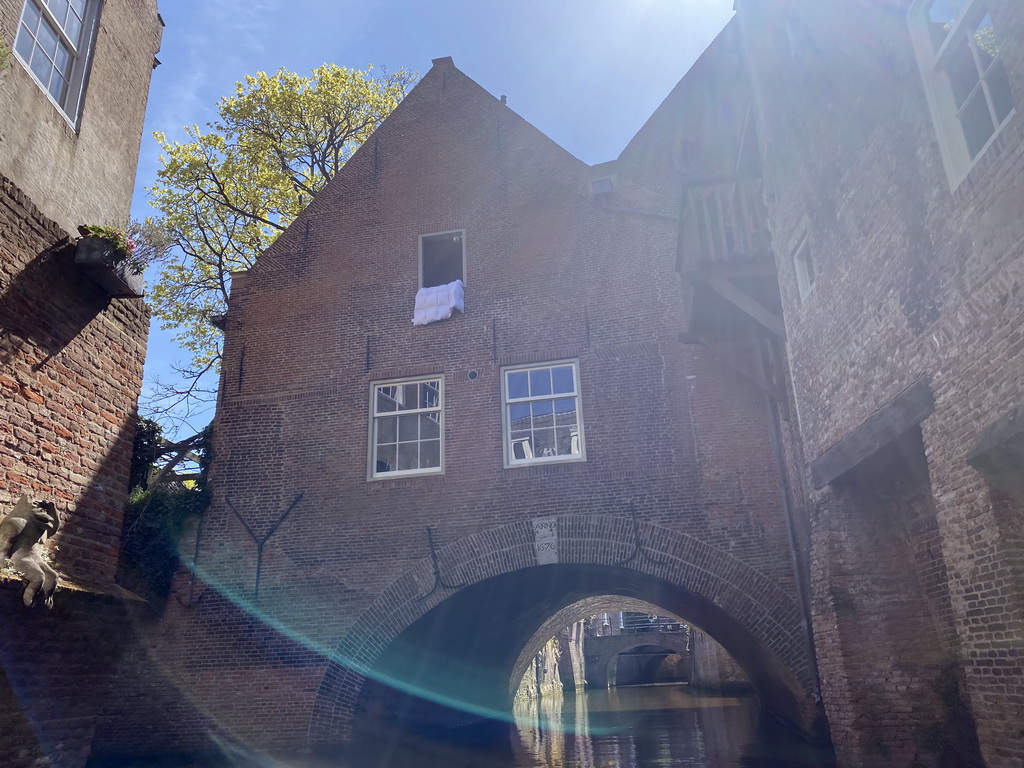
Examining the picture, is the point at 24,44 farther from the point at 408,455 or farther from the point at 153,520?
the point at 153,520

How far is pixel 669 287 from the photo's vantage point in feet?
37.1

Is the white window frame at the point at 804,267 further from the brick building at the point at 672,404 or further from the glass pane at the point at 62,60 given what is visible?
the glass pane at the point at 62,60

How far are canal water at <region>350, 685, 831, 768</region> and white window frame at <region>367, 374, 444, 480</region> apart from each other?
3768mm

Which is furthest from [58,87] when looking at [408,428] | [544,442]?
[544,442]

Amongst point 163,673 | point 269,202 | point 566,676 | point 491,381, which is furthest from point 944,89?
point 566,676

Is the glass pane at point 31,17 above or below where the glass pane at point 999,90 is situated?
above

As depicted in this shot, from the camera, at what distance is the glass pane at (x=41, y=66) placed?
6836 millimetres

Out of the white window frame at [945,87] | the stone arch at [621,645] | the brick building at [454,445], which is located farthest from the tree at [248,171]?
the stone arch at [621,645]

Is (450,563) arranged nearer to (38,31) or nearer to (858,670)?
(858,670)

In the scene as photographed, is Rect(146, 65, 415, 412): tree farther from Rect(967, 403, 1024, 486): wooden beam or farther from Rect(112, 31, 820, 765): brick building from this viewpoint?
Rect(967, 403, 1024, 486): wooden beam

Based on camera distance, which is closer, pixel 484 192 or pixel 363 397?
pixel 363 397

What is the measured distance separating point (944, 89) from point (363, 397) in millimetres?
8555

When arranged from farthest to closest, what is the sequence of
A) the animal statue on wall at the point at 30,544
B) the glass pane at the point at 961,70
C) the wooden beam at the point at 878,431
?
the wooden beam at the point at 878,431 < the animal statue on wall at the point at 30,544 < the glass pane at the point at 961,70

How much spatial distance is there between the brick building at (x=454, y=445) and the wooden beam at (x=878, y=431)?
117 inches
